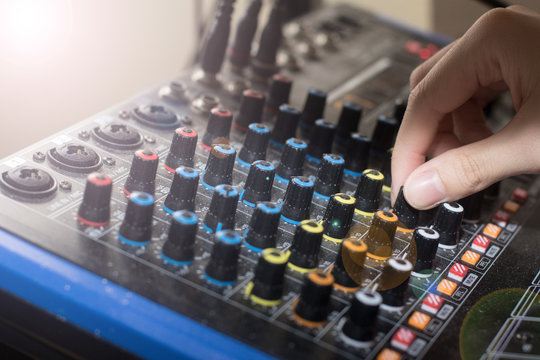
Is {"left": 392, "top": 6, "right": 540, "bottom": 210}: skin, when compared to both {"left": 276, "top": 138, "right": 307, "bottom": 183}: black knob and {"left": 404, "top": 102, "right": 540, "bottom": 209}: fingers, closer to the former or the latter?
{"left": 404, "top": 102, "right": 540, "bottom": 209}: fingers

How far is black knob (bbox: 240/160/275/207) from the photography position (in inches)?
47.4

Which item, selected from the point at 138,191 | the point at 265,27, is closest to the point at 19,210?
the point at 138,191

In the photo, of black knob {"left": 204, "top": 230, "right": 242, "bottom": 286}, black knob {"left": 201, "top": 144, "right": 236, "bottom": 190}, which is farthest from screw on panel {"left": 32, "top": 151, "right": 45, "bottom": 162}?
black knob {"left": 204, "top": 230, "right": 242, "bottom": 286}

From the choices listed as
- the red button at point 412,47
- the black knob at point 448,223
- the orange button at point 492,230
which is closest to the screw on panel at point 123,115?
the black knob at point 448,223

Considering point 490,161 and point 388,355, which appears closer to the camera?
point 388,355

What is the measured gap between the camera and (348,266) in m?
1.07

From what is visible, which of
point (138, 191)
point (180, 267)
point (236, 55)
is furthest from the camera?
point (236, 55)

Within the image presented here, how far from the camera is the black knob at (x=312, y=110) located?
5.30 ft

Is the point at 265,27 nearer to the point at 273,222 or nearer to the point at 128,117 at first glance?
the point at 128,117

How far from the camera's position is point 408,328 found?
103 cm

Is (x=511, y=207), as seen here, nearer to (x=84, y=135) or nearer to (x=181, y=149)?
(x=181, y=149)

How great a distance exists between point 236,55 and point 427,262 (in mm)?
870

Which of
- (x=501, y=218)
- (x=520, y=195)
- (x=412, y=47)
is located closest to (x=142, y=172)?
(x=501, y=218)

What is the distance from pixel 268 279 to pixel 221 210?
0.54 feet
